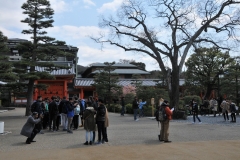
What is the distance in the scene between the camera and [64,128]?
45.2 ft

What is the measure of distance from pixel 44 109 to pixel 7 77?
600 centimetres

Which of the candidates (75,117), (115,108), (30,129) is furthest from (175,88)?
(30,129)

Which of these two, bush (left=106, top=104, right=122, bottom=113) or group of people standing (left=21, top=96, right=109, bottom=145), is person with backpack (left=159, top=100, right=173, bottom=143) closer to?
group of people standing (left=21, top=96, right=109, bottom=145)

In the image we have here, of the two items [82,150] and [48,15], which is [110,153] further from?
[48,15]

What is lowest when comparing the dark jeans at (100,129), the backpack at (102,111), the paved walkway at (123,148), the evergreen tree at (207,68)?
the paved walkway at (123,148)

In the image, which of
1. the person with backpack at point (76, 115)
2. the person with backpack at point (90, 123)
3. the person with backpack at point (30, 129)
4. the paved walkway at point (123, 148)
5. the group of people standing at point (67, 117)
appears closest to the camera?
the paved walkway at point (123, 148)

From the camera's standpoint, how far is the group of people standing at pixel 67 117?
10.1 metres

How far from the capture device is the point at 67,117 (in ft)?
43.2

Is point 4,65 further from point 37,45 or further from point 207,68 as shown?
point 207,68

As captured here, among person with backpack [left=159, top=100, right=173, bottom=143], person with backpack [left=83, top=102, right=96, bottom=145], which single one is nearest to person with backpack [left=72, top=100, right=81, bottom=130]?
person with backpack [left=83, top=102, right=96, bottom=145]

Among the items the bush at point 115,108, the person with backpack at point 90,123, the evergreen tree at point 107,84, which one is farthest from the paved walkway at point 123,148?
the evergreen tree at point 107,84

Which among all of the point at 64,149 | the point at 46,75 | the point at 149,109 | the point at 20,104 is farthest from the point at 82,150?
the point at 20,104

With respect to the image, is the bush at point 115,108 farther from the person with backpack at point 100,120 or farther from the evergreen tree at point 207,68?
the person with backpack at point 100,120

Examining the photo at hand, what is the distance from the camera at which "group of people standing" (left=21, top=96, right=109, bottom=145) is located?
10.1 meters
